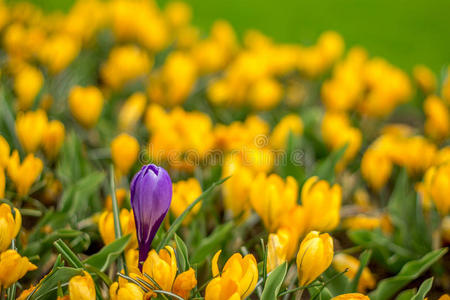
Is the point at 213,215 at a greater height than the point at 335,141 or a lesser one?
lesser

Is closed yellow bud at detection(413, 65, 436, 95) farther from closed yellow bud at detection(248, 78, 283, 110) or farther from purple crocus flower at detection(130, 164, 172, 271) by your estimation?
purple crocus flower at detection(130, 164, 172, 271)

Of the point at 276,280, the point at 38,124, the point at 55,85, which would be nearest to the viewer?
the point at 276,280

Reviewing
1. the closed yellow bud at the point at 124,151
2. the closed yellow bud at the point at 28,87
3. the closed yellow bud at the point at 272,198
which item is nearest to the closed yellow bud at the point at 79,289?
the closed yellow bud at the point at 272,198

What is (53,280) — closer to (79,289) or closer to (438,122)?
(79,289)

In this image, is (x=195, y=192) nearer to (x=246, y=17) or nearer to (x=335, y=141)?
(x=335, y=141)

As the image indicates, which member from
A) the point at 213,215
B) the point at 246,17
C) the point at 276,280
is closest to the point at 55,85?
the point at 213,215

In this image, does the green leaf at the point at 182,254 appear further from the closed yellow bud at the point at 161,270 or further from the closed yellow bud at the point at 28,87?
the closed yellow bud at the point at 28,87
